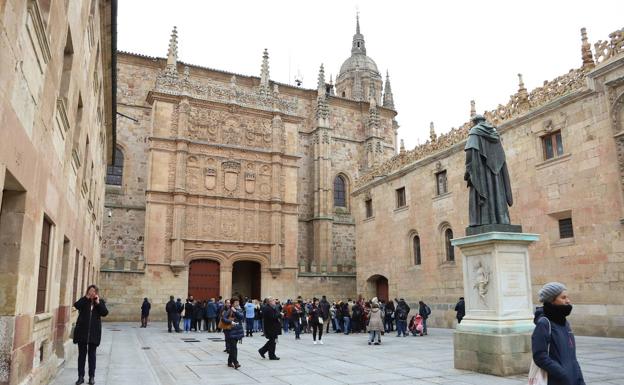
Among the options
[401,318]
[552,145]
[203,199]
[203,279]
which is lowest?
[401,318]

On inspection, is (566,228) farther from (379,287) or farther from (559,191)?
(379,287)

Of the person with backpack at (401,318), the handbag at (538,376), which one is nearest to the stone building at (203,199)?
the person with backpack at (401,318)

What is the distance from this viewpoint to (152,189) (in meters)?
27.8

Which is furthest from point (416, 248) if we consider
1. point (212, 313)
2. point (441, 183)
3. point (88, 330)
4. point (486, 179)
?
point (88, 330)

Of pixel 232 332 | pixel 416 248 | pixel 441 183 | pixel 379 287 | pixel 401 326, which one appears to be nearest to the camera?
pixel 232 332

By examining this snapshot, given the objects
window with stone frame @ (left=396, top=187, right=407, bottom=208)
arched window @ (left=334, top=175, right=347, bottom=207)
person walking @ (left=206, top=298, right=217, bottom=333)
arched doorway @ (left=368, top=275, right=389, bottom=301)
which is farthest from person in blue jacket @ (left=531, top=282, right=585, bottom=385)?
arched window @ (left=334, top=175, right=347, bottom=207)

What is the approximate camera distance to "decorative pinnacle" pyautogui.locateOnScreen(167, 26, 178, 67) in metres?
30.9

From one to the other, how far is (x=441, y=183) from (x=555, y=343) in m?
17.7

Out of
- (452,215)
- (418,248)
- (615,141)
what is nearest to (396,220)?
(418,248)

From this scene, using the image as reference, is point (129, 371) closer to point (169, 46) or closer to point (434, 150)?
point (434, 150)

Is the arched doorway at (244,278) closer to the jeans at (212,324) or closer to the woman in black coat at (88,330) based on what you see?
the jeans at (212,324)

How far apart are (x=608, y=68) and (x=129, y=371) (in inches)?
582

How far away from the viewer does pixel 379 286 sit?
84.4 ft

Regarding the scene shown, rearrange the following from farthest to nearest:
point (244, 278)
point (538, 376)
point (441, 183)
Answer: point (244, 278) < point (441, 183) < point (538, 376)
